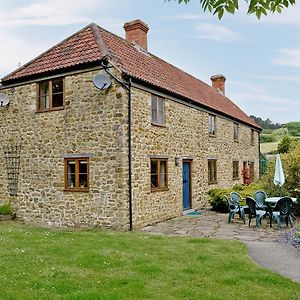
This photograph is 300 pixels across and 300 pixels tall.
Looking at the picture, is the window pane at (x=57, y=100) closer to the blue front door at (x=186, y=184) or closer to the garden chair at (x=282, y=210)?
the blue front door at (x=186, y=184)

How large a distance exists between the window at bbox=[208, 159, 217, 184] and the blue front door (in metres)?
2.65

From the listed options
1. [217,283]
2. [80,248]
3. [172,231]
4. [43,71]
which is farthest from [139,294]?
[43,71]

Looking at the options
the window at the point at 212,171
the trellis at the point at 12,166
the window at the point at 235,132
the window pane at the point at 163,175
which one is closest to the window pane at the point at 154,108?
the window pane at the point at 163,175

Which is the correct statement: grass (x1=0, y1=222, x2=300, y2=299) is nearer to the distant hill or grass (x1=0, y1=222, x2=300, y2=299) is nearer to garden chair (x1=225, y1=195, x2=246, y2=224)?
garden chair (x1=225, y1=195, x2=246, y2=224)

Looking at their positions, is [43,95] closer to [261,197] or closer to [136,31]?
[136,31]

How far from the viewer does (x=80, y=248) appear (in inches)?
357

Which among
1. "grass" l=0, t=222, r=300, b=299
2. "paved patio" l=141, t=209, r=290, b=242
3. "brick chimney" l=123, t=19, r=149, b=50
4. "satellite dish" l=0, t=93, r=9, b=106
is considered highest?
"brick chimney" l=123, t=19, r=149, b=50

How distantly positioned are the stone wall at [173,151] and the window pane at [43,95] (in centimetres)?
372

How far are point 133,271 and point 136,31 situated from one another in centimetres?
1406

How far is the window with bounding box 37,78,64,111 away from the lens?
14.0m

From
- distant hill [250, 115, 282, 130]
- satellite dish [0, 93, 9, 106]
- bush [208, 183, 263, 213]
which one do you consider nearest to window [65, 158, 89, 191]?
satellite dish [0, 93, 9, 106]

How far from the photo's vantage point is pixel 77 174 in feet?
43.7

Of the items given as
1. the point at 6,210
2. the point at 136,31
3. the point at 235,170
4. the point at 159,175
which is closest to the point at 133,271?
the point at 159,175

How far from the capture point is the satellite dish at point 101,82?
12.5 m
